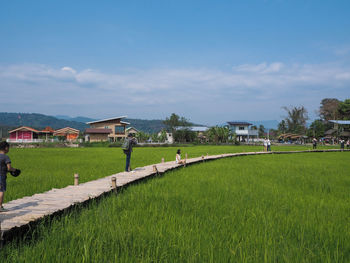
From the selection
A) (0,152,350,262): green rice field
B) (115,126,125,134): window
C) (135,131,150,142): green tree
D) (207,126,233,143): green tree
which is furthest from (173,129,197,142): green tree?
(0,152,350,262): green rice field

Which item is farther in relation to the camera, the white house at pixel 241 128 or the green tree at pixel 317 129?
the green tree at pixel 317 129

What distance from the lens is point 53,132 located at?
198 ft

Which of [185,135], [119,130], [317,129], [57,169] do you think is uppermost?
[317,129]

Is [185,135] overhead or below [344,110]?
below

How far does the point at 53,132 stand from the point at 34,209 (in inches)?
2418

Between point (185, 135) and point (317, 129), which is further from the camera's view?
point (317, 129)

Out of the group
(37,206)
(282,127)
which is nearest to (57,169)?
(37,206)

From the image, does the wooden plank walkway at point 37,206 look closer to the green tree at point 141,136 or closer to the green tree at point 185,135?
the green tree at point 141,136

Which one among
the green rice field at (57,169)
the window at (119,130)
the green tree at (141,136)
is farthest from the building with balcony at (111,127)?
the green rice field at (57,169)

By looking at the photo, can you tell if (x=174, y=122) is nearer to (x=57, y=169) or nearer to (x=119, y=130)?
(x=119, y=130)

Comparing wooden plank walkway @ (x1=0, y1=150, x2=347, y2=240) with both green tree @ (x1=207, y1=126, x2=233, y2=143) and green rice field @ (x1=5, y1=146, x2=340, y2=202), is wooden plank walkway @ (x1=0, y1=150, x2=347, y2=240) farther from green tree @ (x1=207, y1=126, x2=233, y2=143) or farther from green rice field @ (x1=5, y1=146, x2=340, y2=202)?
green tree @ (x1=207, y1=126, x2=233, y2=143)

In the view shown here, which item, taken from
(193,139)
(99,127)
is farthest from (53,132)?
(193,139)

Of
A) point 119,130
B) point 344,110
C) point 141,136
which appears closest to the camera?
point 119,130

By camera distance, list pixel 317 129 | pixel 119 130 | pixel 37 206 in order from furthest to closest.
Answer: pixel 317 129
pixel 119 130
pixel 37 206
